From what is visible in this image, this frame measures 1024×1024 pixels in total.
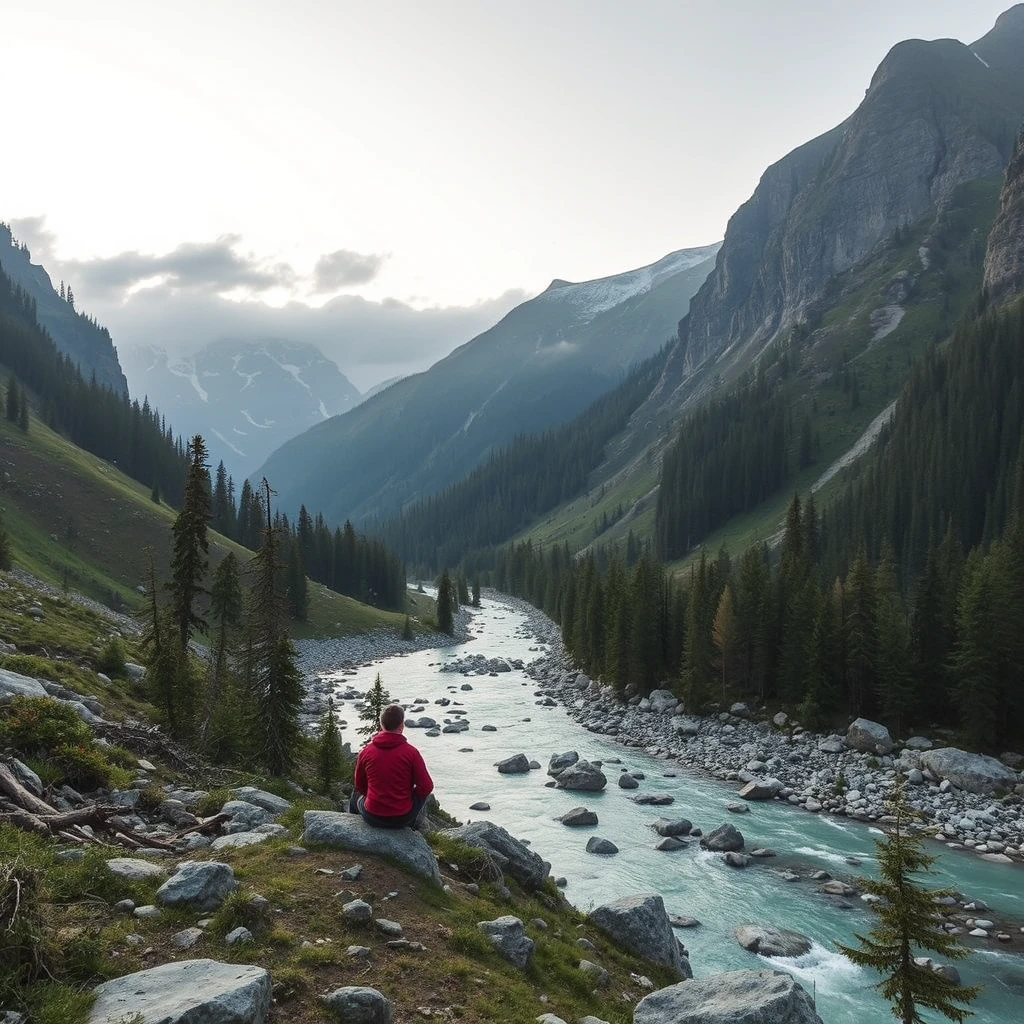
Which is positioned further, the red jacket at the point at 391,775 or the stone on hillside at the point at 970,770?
the stone on hillside at the point at 970,770

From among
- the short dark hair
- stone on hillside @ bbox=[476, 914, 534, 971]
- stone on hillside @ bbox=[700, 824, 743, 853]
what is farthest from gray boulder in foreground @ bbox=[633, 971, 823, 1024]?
stone on hillside @ bbox=[700, 824, 743, 853]

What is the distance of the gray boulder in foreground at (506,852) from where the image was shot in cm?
1972

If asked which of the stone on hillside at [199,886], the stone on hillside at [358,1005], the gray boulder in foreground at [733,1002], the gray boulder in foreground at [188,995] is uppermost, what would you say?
the gray boulder in foreground at [188,995]

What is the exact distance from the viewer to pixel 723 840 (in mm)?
36875

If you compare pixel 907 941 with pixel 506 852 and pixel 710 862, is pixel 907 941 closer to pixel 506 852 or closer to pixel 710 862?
pixel 506 852

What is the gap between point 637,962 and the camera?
1831cm

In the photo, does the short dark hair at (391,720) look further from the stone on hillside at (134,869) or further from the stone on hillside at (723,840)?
the stone on hillside at (723,840)

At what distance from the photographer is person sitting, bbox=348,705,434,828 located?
601 inches

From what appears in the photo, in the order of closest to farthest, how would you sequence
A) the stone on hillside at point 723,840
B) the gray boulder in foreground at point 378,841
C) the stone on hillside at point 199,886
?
1. the stone on hillside at point 199,886
2. the gray boulder in foreground at point 378,841
3. the stone on hillside at point 723,840

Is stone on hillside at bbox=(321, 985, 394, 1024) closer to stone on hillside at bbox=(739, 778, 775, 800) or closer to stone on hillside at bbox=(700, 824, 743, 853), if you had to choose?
stone on hillside at bbox=(700, 824, 743, 853)

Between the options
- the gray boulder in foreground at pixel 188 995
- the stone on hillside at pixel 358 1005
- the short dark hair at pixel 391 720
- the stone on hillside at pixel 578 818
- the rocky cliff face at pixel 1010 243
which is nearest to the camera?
the gray boulder in foreground at pixel 188 995

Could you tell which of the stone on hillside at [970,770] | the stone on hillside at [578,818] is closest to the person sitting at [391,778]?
the stone on hillside at [578,818]

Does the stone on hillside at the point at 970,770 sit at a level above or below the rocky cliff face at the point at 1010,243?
below

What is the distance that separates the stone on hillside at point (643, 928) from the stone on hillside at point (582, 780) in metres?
25.7
